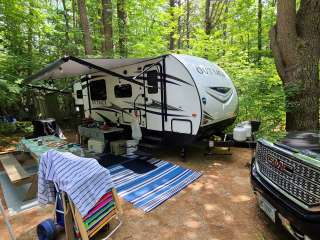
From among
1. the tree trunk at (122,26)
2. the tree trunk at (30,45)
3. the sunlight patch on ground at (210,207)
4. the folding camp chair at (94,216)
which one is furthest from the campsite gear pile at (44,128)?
the sunlight patch on ground at (210,207)

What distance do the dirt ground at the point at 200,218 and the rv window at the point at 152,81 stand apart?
2508 mm

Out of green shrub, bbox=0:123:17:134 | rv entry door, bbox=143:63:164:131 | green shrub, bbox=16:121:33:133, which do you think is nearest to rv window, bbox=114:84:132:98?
rv entry door, bbox=143:63:164:131

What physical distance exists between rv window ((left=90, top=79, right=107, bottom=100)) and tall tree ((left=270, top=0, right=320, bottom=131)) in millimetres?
5181

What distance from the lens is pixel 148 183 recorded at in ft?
13.9

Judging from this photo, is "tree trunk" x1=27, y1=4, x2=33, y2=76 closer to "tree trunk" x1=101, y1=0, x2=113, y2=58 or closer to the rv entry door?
"tree trunk" x1=101, y1=0, x2=113, y2=58

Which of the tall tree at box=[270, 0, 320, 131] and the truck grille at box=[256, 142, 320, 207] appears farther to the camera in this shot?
the tall tree at box=[270, 0, 320, 131]

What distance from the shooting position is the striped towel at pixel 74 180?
237 cm

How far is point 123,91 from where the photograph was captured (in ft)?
22.0

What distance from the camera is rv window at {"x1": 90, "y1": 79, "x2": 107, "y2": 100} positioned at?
7.47m

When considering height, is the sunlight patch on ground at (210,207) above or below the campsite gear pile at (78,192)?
below

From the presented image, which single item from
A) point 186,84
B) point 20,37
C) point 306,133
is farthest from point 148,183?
point 20,37

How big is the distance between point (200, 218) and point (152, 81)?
11.6 ft

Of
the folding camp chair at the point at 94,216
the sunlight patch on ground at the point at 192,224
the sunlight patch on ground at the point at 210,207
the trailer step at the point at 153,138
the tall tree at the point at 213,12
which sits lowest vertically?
the sunlight patch on ground at the point at 192,224

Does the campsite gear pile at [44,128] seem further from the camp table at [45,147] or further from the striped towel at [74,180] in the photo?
the striped towel at [74,180]
